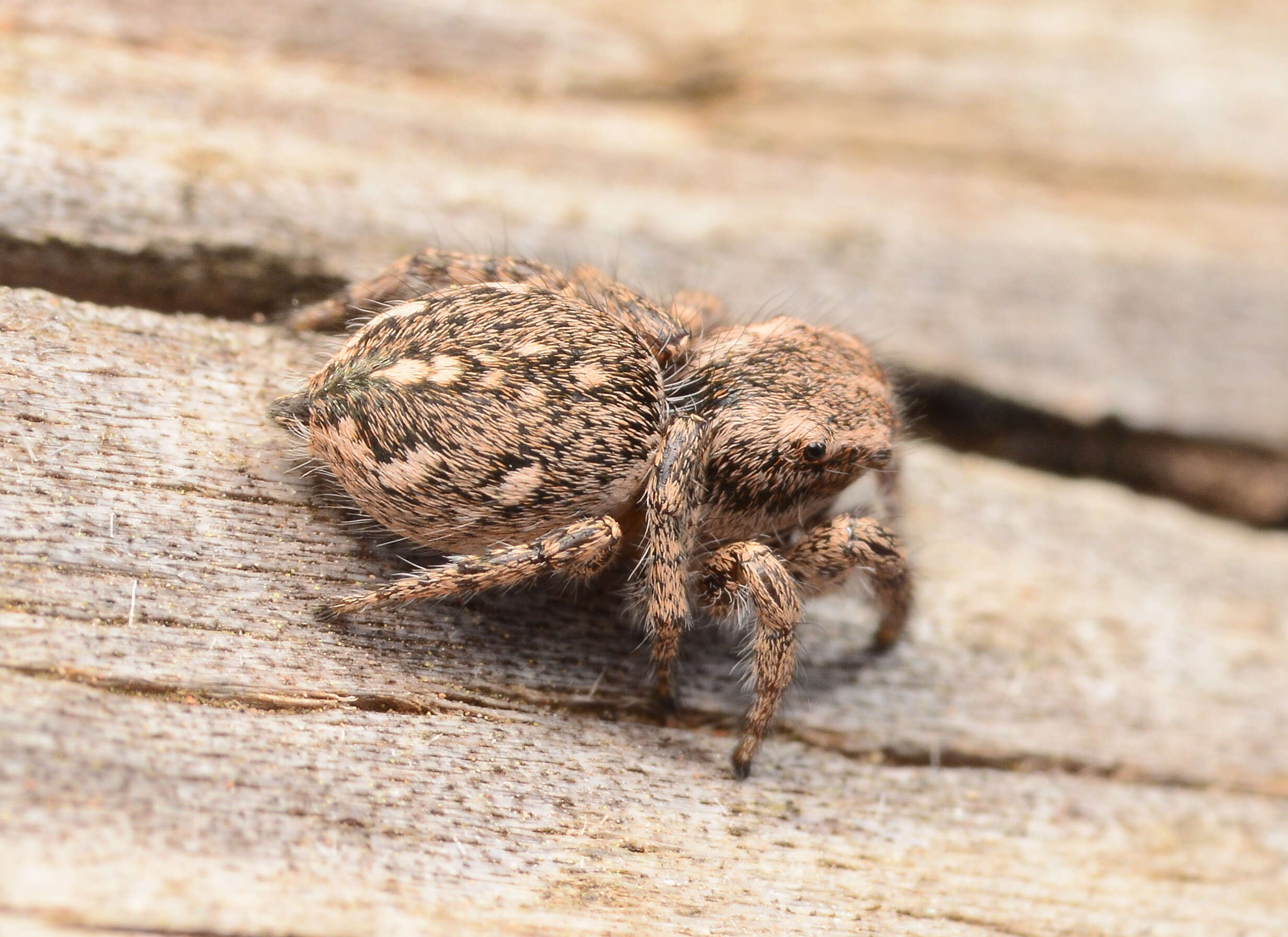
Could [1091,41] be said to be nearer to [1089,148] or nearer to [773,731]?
[1089,148]

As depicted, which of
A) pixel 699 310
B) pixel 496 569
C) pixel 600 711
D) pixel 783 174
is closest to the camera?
pixel 496 569

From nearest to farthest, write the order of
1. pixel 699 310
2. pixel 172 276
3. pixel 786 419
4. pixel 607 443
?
pixel 607 443 < pixel 786 419 < pixel 172 276 < pixel 699 310

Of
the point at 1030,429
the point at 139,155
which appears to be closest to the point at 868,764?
the point at 1030,429

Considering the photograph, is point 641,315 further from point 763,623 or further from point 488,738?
point 488,738

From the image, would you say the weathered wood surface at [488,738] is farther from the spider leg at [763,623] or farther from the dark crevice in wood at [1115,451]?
the dark crevice in wood at [1115,451]

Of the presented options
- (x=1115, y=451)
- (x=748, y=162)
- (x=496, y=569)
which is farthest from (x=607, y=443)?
(x=1115, y=451)

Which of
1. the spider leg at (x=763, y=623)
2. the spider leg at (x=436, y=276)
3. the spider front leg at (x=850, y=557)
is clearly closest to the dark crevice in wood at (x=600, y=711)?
the spider leg at (x=763, y=623)
